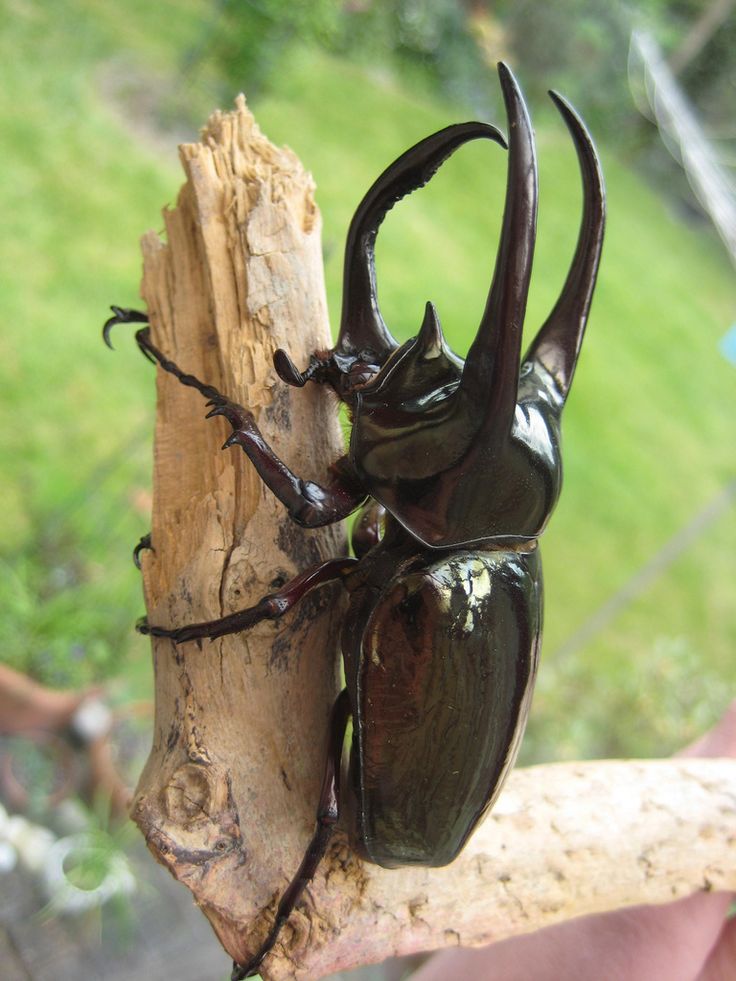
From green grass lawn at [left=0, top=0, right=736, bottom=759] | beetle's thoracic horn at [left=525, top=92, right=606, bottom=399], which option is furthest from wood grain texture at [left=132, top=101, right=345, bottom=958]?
beetle's thoracic horn at [left=525, top=92, right=606, bottom=399]

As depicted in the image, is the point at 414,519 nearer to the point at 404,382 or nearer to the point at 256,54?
the point at 404,382

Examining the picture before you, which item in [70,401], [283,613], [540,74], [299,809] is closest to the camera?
[283,613]

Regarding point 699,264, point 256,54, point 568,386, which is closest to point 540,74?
point 699,264

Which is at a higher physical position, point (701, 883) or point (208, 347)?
point (208, 347)

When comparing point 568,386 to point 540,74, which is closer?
point 568,386

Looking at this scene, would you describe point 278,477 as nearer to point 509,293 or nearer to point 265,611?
point 265,611

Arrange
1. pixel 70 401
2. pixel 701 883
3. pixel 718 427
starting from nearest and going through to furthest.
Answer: pixel 701 883
pixel 70 401
pixel 718 427
